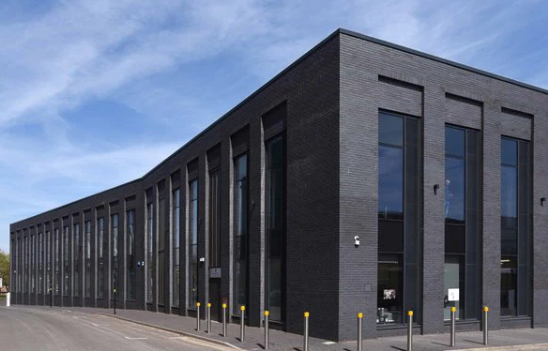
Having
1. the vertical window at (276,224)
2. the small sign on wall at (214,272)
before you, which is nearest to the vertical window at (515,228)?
the vertical window at (276,224)

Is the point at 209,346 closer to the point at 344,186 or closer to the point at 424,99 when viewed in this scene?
the point at 344,186

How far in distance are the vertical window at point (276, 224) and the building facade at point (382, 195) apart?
Result: 75mm

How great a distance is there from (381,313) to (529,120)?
1046 centimetres

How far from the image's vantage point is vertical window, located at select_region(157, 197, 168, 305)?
125ft

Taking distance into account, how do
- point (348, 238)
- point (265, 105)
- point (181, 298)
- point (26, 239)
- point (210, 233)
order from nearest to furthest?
point (348, 238) → point (265, 105) → point (210, 233) → point (181, 298) → point (26, 239)

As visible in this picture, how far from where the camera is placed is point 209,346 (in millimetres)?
18703

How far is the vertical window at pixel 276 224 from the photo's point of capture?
74.5ft

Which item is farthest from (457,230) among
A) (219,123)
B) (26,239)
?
(26,239)

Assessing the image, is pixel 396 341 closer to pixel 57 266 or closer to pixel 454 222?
pixel 454 222

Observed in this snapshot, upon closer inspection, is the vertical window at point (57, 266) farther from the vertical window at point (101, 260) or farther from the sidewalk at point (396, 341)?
the sidewalk at point (396, 341)

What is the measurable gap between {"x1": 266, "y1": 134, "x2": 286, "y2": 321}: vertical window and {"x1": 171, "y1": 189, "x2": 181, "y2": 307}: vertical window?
42.2 feet

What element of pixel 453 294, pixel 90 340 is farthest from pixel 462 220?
pixel 90 340

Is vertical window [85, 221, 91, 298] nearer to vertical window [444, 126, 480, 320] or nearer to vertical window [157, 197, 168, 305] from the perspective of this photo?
vertical window [157, 197, 168, 305]

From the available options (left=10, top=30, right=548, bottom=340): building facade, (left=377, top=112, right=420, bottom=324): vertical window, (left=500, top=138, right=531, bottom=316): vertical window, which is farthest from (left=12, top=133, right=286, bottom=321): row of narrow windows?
(left=500, top=138, right=531, bottom=316): vertical window
